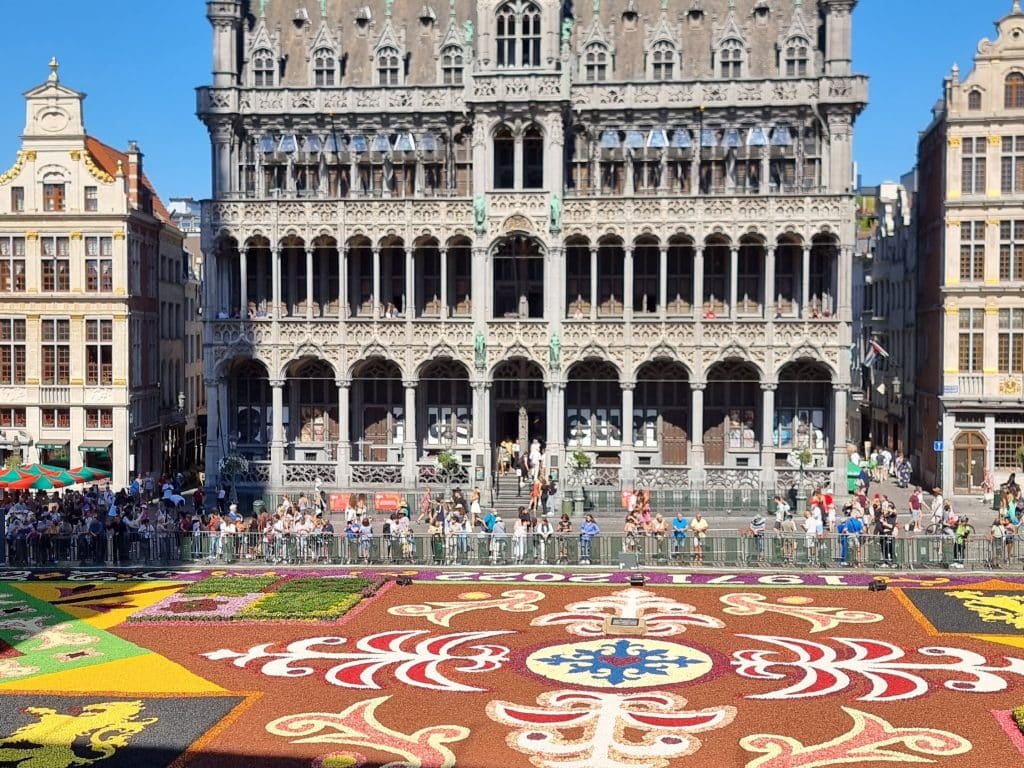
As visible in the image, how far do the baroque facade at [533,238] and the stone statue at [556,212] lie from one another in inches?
3.8

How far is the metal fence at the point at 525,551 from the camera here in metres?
40.1

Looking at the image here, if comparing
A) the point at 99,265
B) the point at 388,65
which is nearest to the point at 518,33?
the point at 388,65

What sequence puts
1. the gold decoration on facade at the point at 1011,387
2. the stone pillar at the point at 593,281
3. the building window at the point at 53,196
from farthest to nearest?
the building window at the point at 53,196, the stone pillar at the point at 593,281, the gold decoration on facade at the point at 1011,387

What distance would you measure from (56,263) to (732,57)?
35421mm

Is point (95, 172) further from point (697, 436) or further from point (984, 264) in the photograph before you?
point (984, 264)

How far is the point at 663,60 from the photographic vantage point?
2502 inches

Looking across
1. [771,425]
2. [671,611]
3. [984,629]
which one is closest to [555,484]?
[771,425]

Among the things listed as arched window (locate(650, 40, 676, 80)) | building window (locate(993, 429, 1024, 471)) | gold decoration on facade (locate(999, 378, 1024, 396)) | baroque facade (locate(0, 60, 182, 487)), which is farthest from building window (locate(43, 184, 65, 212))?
building window (locate(993, 429, 1024, 471))

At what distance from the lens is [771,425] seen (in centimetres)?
6072

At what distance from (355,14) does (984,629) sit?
47.9 m

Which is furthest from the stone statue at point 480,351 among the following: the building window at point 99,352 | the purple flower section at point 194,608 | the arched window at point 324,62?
the purple flower section at point 194,608

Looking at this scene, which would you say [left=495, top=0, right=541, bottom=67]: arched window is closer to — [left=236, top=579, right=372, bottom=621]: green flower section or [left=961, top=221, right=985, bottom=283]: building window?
[left=961, top=221, right=985, bottom=283]: building window

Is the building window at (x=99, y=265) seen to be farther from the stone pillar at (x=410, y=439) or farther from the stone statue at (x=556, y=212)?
the stone statue at (x=556, y=212)

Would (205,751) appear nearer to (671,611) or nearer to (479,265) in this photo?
(671,611)
